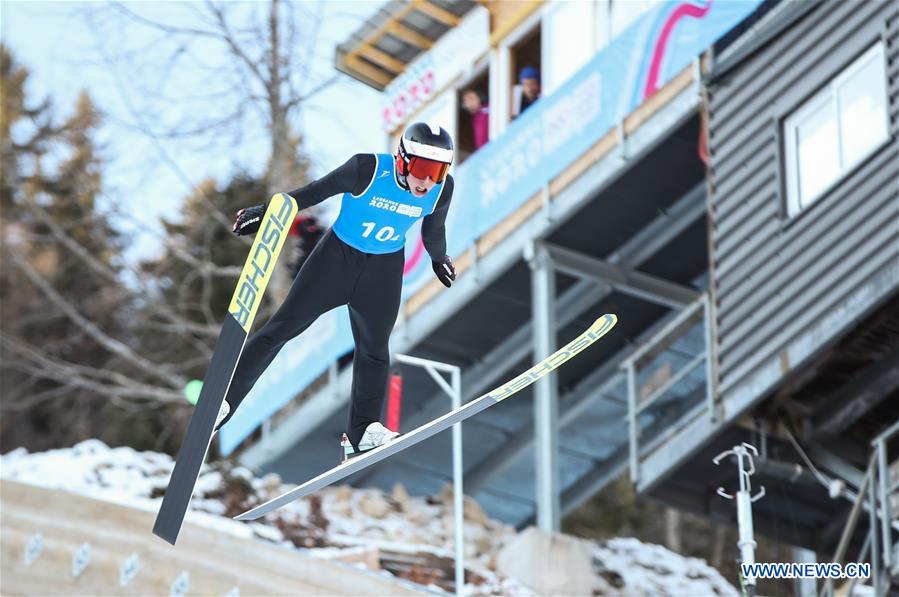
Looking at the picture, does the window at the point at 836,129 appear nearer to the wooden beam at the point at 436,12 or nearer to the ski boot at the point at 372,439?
the wooden beam at the point at 436,12

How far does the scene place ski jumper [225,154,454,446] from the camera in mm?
7332

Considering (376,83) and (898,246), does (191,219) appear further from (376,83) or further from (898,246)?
(898,246)

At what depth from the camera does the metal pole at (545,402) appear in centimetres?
1402

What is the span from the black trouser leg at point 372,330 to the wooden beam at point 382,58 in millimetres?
11478

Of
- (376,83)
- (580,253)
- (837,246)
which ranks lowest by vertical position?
(837,246)

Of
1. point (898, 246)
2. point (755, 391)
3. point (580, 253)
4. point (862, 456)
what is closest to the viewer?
point (898, 246)

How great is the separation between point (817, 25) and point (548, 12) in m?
3.94

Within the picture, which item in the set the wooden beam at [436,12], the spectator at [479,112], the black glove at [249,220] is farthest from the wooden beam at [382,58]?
the black glove at [249,220]

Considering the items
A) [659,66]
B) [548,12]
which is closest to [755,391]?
[659,66]

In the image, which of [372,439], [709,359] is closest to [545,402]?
[709,359]

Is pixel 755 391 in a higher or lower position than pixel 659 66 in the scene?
lower

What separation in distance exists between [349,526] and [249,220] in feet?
27.5

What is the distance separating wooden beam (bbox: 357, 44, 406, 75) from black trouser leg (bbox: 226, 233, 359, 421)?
38.0 ft

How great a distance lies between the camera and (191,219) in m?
30.6
